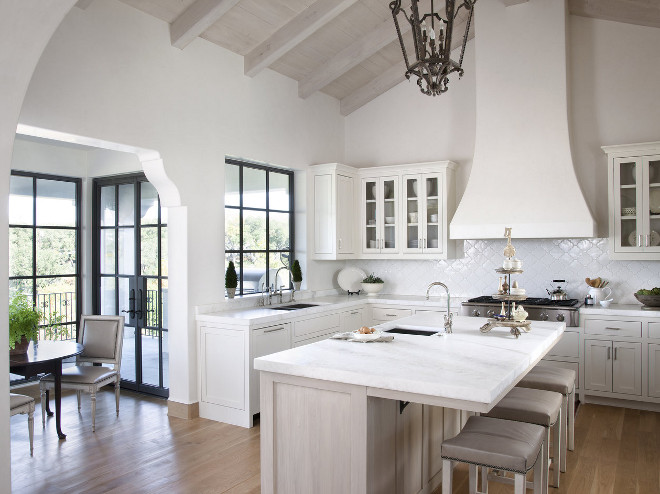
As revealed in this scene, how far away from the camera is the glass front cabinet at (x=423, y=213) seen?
632 cm

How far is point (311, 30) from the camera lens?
16.7 feet

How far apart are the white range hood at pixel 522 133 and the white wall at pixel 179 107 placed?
210 cm

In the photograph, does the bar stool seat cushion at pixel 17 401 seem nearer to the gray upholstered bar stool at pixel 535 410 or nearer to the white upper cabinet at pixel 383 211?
the gray upholstered bar stool at pixel 535 410

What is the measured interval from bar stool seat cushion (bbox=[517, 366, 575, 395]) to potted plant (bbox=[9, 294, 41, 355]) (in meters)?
3.70

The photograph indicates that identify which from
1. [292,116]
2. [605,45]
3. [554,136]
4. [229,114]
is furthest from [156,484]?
[605,45]

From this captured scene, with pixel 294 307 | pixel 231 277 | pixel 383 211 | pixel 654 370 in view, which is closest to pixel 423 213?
pixel 383 211

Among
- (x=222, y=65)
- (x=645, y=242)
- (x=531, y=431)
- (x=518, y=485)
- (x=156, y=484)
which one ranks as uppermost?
(x=222, y=65)

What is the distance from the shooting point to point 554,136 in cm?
540

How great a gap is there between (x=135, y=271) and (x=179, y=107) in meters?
1.94

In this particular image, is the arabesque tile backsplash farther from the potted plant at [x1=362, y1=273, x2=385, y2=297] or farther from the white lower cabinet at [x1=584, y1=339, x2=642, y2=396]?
the white lower cabinet at [x1=584, y1=339, x2=642, y2=396]

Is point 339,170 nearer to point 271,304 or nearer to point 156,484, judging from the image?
point 271,304

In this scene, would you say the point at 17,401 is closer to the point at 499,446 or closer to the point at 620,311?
the point at 499,446

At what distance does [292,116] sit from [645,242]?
154 inches

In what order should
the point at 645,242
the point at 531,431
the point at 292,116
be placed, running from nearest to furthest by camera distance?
the point at 531,431, the point at 645,242, the point at 292,116
